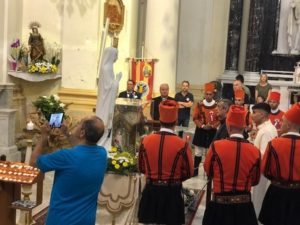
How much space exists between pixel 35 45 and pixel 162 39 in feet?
11.7

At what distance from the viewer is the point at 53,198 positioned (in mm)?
3682

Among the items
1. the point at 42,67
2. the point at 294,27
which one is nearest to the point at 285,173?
the point at 42,67

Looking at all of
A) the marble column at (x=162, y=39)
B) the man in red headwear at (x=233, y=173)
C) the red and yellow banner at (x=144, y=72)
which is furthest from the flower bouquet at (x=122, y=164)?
the marble column at (x=162, y=39)

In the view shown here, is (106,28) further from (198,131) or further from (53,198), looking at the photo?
(53,198)

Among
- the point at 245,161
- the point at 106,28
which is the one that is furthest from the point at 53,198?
the point at 106,28

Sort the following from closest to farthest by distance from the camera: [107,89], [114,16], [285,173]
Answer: [285,173] < [107,89] < [114,16]

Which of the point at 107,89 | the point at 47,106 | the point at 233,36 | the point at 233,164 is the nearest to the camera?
the point at 233,164

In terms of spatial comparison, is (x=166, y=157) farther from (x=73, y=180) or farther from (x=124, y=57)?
(x=124, y=57)

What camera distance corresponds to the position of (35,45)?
Result: 10.2 metres

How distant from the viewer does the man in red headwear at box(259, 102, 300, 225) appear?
4.73 m

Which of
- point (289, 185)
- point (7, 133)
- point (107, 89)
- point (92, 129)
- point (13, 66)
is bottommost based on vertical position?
point (7, 133)

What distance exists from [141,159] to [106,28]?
6457mm

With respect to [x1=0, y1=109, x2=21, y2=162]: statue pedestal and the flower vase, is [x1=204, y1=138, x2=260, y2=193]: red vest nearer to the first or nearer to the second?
[x1=0, y1=109, x2=21, y2=162]: statue pedestal

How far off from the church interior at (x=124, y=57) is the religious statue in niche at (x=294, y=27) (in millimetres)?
29
